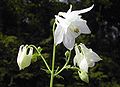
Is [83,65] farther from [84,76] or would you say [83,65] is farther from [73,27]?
[73,27]

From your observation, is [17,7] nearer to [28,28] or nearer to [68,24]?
[28,28]

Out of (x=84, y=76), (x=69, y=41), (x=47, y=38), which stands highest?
(x=47, y=38)

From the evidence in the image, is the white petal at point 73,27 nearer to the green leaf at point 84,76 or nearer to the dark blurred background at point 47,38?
the green leaf at point 84,76

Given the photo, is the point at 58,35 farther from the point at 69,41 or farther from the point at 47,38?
the point at 47,38

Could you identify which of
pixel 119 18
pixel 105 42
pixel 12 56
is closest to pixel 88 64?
pixel 12 56

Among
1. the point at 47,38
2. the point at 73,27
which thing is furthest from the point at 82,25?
the point at 47,38

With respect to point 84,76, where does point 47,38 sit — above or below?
above

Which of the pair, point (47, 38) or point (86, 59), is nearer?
point (86, 59)

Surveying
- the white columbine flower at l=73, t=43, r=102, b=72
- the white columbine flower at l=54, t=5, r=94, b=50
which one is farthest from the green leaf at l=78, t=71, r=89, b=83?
the white columbine flower at l=54, t=5, r=94, b=50
